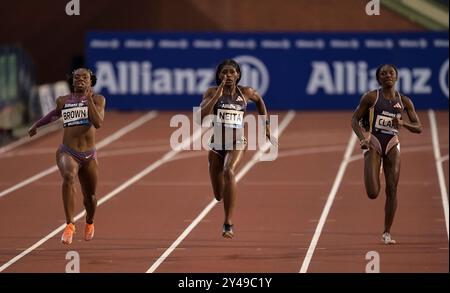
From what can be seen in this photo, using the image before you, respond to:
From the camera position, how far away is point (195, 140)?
91.5 feet

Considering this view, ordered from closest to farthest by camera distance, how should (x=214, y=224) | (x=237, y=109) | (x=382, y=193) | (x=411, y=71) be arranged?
1. (x=237, y=109)
2. (x=214, y=224)
3. (x=382, y=193)
4. (x=411, y=71)

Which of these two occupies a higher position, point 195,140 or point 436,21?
point 436,21

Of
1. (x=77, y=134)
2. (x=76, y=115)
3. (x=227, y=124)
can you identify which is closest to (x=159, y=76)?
(x=77, y=134)

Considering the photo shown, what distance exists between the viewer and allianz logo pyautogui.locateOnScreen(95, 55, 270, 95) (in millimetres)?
32656

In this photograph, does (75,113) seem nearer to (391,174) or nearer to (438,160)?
(391,174)

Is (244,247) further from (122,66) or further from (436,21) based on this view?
(436,21)

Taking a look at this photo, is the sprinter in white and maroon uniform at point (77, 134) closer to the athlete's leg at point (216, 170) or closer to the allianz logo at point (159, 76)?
the athlete's leg at point (216, 170)

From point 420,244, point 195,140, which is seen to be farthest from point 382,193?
point 195,140

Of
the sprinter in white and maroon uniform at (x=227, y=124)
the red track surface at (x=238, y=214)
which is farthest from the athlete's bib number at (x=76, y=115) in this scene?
the red track surface at (x=238, y=214)

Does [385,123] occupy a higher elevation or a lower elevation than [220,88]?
lower

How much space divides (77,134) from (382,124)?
2901 mm

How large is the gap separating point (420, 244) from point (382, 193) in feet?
15.3

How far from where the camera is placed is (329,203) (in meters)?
19.6

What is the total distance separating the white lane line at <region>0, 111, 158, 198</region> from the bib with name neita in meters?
7.73
